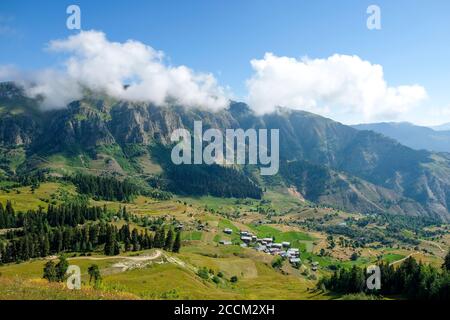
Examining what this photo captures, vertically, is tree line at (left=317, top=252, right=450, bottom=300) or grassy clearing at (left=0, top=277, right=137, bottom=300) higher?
grassy clearing at (left=0, top=277, right=137, bottom=300)

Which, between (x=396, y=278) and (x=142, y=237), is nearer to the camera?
(x=396, y=278)

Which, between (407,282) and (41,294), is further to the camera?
(407,282)

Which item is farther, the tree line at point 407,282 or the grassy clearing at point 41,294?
the tree line at point 407,282

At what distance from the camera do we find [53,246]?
183250mm

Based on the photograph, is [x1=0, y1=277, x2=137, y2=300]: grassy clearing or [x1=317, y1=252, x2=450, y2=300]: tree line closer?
[x1=0, y1=277, x2=137, y2=300]: grassy clearing

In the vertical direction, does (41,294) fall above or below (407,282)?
above

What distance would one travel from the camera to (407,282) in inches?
4469

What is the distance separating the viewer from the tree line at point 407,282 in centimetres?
9875

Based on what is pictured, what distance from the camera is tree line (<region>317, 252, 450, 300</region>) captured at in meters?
98.8

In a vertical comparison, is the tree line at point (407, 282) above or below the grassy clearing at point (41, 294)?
below

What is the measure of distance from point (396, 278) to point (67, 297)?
105 metres
